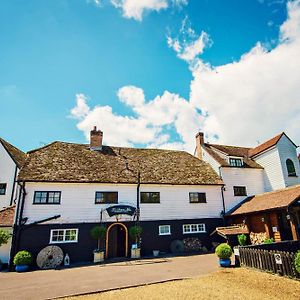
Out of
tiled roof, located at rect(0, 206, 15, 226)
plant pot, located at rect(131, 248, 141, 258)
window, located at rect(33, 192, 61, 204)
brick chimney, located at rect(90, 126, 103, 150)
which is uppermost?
brick chimney, located at rect(90, 126, 103, 150)

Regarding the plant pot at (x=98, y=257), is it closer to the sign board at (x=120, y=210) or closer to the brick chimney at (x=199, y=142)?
the sign board at (x=120, y=210)

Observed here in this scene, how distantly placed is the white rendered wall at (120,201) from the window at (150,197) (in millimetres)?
269

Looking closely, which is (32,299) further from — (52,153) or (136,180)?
(52,153)

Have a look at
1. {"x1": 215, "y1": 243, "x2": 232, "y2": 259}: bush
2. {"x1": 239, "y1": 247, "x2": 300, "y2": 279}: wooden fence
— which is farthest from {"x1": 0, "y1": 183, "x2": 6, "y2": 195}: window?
{"x1": 239, "y1": 247, "x2": 300, "y2": 279}: wooden fence

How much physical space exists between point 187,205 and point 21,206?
43.1ft

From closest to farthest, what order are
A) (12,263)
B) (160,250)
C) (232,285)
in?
(232,285) → (12,263) → (160,250)

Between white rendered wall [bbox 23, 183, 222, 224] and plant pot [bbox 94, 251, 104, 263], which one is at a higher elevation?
white rendered wall [bbox 23, 183, 222, 224]

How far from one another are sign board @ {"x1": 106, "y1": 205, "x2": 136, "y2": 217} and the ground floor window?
281 cm

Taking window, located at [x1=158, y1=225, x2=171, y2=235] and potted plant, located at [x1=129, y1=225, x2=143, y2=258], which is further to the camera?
window, located at [x1=158, y1=225, x2=171, y2=235]

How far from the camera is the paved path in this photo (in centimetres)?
976

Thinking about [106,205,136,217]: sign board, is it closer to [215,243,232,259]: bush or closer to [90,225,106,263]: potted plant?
[90,225,106,263]: potted plant

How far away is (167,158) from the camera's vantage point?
2591 cm

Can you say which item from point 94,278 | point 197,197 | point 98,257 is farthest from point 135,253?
point 197,197

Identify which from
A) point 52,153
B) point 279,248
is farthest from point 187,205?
point 52,153
